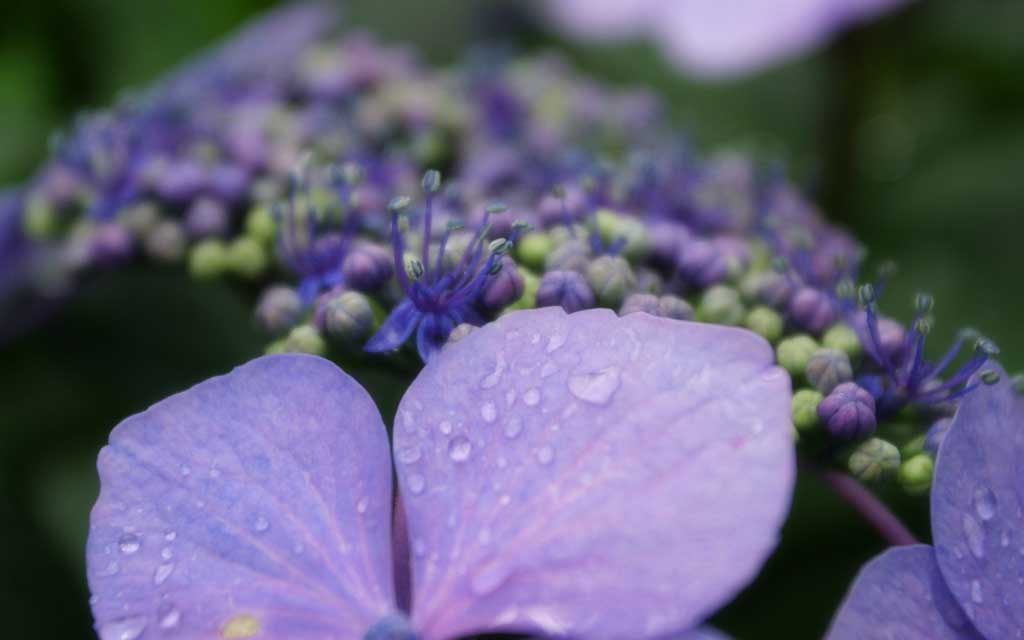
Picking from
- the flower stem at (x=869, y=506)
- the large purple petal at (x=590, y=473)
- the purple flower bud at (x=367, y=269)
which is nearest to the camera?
the large purple petal at (x=590, y=473)

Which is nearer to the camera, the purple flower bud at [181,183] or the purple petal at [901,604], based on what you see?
the purple petal at [901,604]

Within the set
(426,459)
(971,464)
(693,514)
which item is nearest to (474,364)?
(426,459)

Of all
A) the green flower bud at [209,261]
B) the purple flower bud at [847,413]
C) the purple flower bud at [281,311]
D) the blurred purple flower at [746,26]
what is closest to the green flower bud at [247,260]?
the green flower bud at [209,261]

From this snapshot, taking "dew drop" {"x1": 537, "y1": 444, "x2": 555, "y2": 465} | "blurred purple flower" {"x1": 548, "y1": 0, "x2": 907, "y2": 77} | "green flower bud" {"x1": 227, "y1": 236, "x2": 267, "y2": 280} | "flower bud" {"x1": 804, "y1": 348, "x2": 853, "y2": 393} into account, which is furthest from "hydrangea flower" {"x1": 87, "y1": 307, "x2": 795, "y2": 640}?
"blurred purple flower" {"x1": 548, "y1": 0, "x2": 907, "y2": 77}

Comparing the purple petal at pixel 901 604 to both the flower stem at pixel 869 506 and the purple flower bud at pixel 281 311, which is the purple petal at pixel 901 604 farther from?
the purple flower bud at pixel 281 311

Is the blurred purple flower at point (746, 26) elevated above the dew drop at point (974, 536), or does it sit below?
above

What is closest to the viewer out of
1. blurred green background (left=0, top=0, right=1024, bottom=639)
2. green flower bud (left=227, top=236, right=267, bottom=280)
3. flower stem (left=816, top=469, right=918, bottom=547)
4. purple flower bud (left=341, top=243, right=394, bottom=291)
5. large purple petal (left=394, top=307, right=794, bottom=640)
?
large purple petal (left=394, top=307, right=794, bottom=640)

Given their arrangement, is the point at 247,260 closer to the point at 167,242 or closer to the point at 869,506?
the point at 167,242

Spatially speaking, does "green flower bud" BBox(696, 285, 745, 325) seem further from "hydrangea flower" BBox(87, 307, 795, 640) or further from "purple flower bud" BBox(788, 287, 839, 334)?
"hydrangea flower" BBox(87, 307, 795, 640)
